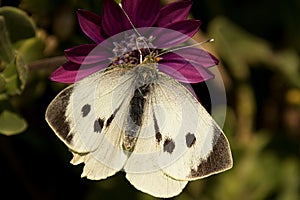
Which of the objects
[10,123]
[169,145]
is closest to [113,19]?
[169,145]

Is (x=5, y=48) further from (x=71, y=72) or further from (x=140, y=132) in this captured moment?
(x=140, y=132)

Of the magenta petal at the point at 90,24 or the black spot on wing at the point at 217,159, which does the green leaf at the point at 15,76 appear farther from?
the black spot on wing at the point at 217,159

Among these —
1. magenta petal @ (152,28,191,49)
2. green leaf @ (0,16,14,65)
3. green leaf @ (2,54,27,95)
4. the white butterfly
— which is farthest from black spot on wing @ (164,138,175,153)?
green leaf @ (0,16,14,65)

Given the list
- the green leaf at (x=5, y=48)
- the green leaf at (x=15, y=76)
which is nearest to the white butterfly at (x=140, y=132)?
the green leaf at (x=15, y=76)

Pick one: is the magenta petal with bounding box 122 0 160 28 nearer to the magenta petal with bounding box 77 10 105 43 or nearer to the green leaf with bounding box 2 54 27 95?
the magenta petal with bounding box 77 10 105 43

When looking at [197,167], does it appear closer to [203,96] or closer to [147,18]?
[147,18]
